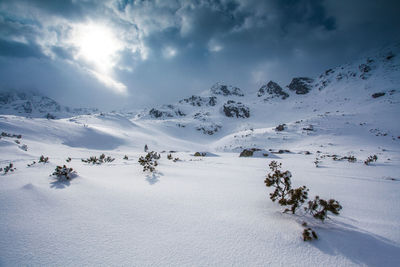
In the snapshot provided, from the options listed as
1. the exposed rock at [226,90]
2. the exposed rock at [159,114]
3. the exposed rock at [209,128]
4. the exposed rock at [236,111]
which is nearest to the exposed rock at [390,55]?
the exposed rock at [236,111]

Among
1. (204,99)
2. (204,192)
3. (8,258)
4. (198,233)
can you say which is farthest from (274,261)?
(204,99)

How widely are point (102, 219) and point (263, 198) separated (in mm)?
2611

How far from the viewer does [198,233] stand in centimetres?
172

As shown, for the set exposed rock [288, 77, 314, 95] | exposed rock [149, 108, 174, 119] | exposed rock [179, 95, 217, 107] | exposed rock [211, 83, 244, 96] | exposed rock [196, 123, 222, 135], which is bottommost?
exposed rock [196, 123, 222, 135]

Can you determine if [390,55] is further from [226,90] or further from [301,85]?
[226,90]

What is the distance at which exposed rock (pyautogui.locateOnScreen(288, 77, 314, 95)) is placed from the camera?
8319 cm

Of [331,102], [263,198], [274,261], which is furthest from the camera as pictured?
[331,102]

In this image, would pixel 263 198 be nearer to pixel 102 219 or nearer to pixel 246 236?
pixel 246 236

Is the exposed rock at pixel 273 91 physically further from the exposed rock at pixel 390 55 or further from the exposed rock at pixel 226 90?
the exposed rock at pixel 390 55

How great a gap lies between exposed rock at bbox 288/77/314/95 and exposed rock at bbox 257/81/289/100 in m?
6.66

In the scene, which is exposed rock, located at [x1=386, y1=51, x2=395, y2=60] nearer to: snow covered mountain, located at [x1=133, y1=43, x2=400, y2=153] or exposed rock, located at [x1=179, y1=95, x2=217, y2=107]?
snow covered mountain, located at [x1=133, y1=43, x2=400, y2=153]

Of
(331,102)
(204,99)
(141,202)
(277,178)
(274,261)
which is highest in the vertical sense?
(204,99)

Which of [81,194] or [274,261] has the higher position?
[81,194]

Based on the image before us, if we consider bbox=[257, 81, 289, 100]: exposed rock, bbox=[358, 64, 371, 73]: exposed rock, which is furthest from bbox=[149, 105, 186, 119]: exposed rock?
bbox=[358, 64, 371, 73]: exposed rock
